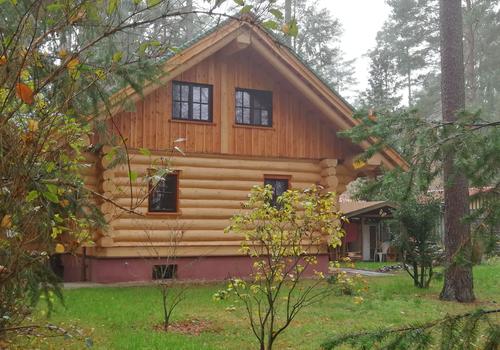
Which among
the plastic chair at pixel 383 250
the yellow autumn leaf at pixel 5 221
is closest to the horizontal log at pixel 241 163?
the plastic chair at pixel 383 250

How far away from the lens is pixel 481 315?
359 cm

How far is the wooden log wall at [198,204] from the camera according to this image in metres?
15.2

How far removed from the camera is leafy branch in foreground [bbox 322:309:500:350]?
3.54 metres

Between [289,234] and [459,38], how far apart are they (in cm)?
761

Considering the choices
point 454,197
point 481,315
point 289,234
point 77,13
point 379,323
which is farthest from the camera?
point 454,197

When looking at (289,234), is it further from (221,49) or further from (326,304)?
(221,49)

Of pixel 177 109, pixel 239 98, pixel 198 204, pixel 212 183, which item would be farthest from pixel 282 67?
pixel 198 204

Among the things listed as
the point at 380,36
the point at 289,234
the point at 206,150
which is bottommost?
the point at 289,234

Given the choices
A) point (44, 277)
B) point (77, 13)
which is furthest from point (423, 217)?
point (77, 13)

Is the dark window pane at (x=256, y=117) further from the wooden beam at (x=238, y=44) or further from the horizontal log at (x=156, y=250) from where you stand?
the horizontal log at (x=156, y=250)

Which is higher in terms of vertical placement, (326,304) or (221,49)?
(221,49)

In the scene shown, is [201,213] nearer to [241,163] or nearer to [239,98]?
[241,163]

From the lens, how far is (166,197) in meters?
15.9

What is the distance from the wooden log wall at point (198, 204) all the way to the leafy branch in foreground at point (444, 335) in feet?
37.5
